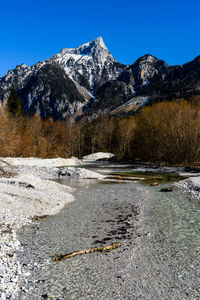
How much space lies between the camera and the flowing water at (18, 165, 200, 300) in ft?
19.3

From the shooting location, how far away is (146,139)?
198 ft

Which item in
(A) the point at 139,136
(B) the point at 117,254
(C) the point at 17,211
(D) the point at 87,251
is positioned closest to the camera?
(B) the point at 117,254

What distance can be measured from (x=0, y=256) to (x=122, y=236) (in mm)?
4731

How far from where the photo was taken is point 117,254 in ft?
26.2

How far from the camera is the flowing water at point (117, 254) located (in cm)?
589

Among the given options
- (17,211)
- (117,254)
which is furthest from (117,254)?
(17,211)

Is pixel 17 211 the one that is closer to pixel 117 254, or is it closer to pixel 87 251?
pixel 87 251

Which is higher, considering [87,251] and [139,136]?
[139,136]

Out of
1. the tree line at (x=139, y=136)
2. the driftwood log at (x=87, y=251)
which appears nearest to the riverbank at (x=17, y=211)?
the driftwood log at (x=87, y=251)

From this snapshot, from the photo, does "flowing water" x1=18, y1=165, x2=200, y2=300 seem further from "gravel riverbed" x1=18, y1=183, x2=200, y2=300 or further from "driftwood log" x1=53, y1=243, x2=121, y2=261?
"driftwood log" x1=53, y1=243, x2=121, y2=261

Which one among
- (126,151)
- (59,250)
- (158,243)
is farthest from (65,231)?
(126,151)

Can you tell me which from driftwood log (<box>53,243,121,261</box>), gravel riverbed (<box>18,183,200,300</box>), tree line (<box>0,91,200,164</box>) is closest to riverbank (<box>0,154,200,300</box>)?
gravel riverbed (<box>18,183,200,300</box>)

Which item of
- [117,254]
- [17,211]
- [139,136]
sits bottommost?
[117,254]

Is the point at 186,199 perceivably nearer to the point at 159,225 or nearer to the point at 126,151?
the point at 159,225
